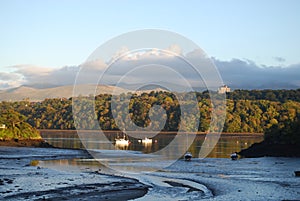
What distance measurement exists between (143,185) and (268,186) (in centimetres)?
915

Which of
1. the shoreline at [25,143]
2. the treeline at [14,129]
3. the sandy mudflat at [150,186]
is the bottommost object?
the sandy mudflat at [150,186]

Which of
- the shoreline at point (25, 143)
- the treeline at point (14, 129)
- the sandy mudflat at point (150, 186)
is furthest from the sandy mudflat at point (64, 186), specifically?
the treeline at point (14, 129)

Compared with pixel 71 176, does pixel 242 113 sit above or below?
above

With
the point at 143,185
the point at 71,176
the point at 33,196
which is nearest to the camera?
the point at 33,196

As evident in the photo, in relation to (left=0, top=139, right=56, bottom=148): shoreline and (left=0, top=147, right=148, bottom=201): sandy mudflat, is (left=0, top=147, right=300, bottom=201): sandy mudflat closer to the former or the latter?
(left=0, top=147, right=148, bottom=201): sandy mudflat

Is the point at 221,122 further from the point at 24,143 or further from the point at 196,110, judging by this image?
the point at 24,143

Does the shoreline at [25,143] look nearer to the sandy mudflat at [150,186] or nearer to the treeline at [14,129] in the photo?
the treeline at [14,129]

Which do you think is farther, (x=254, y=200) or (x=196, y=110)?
(x=196, y=110)

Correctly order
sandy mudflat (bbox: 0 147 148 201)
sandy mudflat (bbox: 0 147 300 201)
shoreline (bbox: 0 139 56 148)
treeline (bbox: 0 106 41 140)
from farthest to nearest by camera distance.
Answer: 1. treeline (bbox: 0 106 41 140)
2. shoreline (bbox: 0 139 56 148)
3. sandy mudflat (bbox: 0 147 300 201)
4. sandy mudflat (bbox: 0 147 148 201)

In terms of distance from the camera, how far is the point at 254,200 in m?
27.5

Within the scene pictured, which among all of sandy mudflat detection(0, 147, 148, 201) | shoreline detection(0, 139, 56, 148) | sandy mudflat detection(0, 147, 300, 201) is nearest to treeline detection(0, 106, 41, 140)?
shoreline detection(0, 139, 56, 148)

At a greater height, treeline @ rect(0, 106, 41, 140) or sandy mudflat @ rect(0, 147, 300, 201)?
treeline @ rect(0, 106, 41, 140)

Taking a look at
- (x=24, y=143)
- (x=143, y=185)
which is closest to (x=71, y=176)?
(x=143, y=185)

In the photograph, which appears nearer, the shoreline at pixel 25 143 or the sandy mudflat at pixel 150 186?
the sandy mudflat at pixel 150 186
